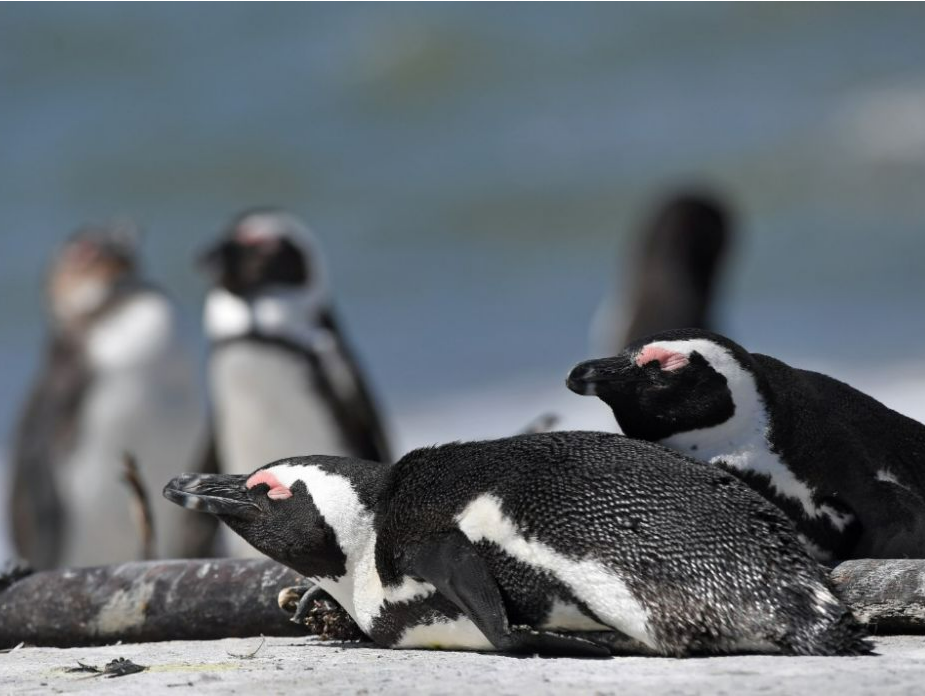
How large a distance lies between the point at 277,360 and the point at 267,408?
281 millimetres

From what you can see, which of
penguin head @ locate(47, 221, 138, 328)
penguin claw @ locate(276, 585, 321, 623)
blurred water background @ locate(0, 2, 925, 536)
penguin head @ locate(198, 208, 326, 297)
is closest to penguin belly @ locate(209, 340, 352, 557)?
penguin head @ locate(198, 208, 326, 297)

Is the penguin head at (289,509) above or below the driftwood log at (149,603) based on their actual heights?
above

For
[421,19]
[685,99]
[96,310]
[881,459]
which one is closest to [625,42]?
[685,99]

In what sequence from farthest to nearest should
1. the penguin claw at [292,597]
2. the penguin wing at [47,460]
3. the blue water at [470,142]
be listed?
1. the blue water at [470,142]
2. the penguin wing at [47,460]
3. the penguin claw at [292,597]

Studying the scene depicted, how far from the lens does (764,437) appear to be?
3.56 metres

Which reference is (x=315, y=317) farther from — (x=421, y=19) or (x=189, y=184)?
(x=421, y=19)

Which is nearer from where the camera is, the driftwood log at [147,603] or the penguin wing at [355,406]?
the driftwood log at [147,603]

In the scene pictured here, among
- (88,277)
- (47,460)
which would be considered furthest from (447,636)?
(88,277)

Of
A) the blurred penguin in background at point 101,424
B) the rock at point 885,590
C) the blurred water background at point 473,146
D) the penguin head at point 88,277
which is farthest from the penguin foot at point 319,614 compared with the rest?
the blurred water background at point 473,146

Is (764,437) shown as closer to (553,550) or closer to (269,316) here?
(553,550)

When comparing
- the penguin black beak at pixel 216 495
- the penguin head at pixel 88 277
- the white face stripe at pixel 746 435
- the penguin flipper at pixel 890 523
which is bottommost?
the penguin flipper at pixel 890 523

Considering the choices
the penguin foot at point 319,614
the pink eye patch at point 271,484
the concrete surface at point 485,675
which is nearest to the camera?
the concrete surface at point 485,675

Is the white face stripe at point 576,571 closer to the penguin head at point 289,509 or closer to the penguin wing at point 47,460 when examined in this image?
the penguin head at point 289,509

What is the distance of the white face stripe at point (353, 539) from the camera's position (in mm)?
3458
